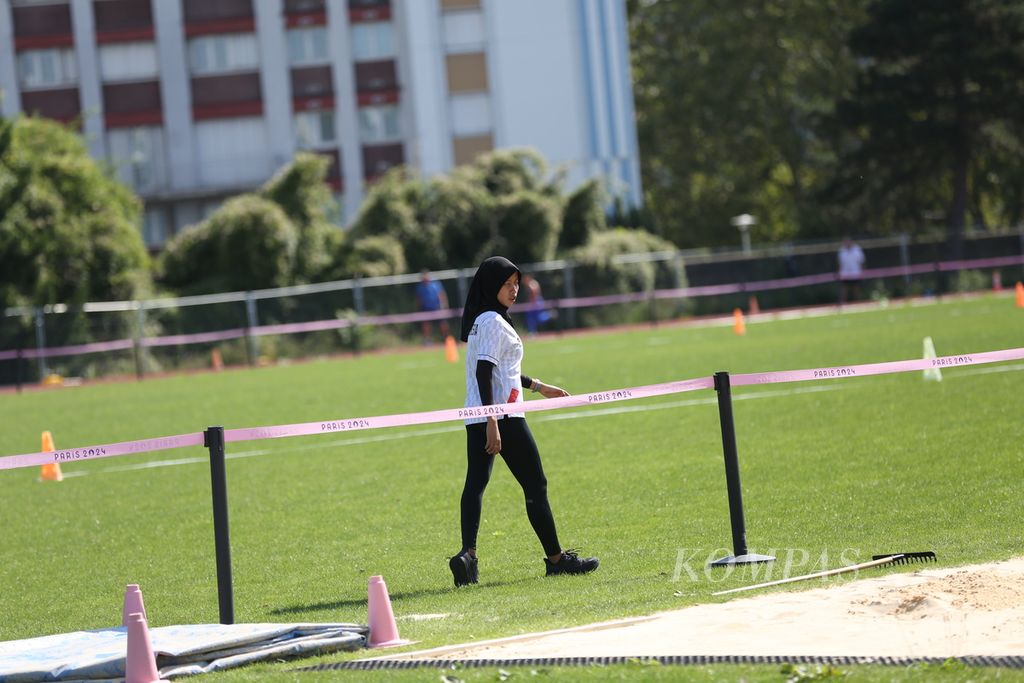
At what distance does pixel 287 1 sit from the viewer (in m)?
67.3

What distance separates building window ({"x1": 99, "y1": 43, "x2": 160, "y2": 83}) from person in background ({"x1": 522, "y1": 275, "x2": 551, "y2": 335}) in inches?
1165

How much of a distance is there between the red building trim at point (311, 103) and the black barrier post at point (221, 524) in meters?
60.6

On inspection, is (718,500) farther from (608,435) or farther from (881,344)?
(881,344)

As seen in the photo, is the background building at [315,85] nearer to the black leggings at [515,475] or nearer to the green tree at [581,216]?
the green tree at [581,216]

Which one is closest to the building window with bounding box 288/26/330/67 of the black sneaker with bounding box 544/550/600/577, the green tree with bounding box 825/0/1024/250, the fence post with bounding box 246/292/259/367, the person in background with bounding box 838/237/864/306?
the green tree with bounding box 825/0/1024/250

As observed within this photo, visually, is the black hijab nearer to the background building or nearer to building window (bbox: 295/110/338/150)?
the background building

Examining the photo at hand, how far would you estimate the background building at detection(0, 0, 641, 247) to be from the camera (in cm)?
6556

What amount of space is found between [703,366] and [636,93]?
57.0 meters

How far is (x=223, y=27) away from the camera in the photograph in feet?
218

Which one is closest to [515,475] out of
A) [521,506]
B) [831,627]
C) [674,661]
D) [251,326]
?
[831,627]

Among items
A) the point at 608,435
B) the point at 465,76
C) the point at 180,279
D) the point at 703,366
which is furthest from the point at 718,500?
the point at 465,76

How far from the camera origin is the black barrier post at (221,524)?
26.9ft

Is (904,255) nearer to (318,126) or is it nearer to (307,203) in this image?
(307,203)

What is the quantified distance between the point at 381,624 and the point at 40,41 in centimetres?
6353
